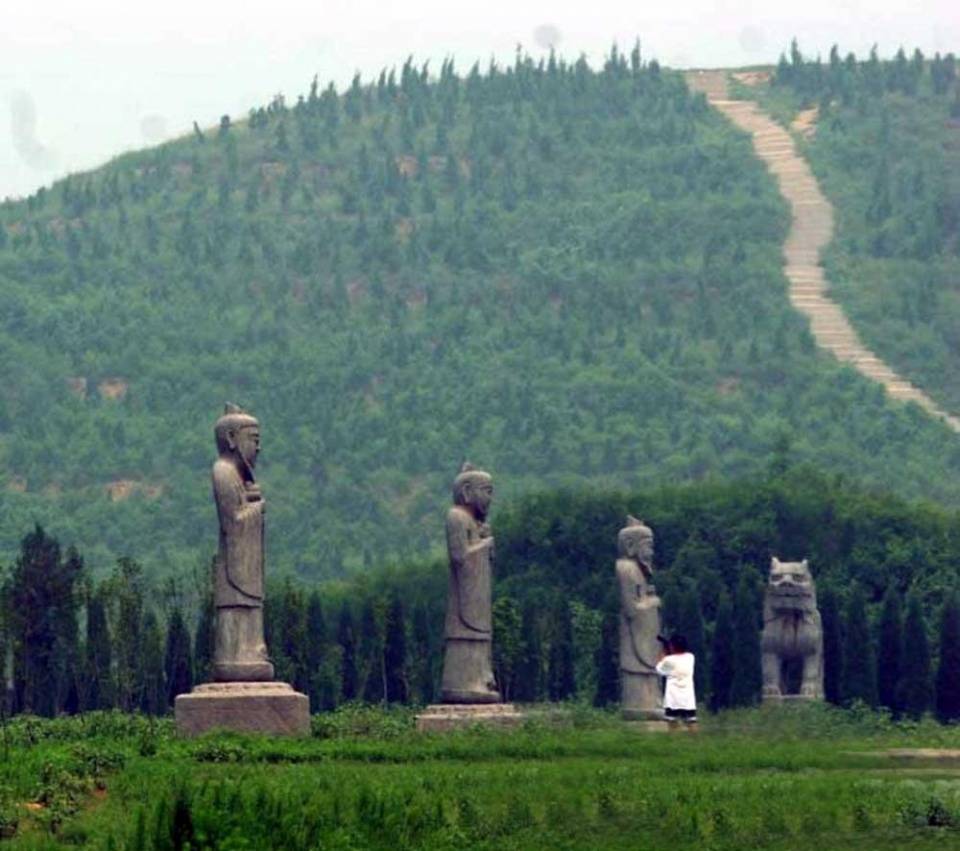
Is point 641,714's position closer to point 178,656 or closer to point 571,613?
point 178,656

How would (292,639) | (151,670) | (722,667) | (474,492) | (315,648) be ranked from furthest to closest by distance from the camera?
(315,648)
(722,667)
(292,639)
(151,670)
(474,492)

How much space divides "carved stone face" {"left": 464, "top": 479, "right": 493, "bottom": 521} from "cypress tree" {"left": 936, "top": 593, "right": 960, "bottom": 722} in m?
16.5

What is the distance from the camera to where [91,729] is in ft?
139

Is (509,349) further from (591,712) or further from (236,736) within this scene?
(236,736)

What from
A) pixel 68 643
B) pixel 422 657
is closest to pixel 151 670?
pixel 68 643

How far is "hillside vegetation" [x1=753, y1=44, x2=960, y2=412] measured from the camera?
128 m

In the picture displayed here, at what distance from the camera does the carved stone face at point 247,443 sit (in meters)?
42.0

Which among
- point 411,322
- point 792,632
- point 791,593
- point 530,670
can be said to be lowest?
point 530,670

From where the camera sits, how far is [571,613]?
7406 cm

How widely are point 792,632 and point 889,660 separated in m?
7.26

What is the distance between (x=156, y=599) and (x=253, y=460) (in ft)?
86.5

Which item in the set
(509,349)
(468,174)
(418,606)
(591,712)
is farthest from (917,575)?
(468,174)

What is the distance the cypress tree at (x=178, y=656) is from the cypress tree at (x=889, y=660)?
12.3m

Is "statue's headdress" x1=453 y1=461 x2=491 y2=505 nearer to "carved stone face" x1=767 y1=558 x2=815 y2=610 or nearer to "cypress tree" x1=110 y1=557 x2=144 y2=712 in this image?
"cypress tree" x1=110 y1=557 x2=144 y2=712
